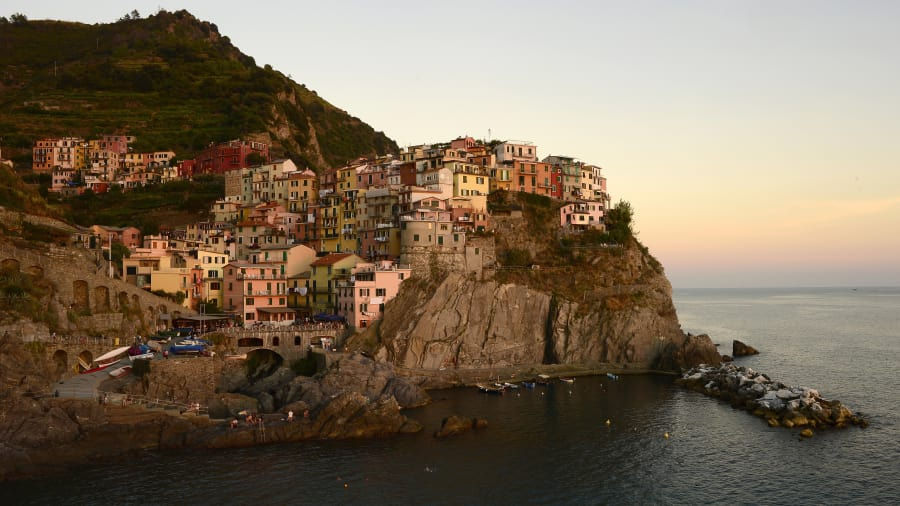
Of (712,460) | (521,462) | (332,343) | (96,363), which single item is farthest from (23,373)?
(712,460)

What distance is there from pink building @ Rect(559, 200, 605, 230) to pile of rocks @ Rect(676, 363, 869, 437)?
92.4ft

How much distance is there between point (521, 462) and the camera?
4741 cm

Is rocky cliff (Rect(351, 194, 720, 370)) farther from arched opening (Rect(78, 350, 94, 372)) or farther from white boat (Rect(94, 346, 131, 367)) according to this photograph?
arched opening (Rect(78, 350, 94, 372))

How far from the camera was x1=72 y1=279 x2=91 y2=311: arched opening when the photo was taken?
64.7 metres

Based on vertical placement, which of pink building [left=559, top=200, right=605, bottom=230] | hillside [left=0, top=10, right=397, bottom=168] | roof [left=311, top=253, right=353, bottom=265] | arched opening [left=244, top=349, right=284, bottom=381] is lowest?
arched opening [left=244, top=349, right=284, bottom=381]

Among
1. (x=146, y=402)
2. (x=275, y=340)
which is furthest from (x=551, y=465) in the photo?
(x=275, y=340)

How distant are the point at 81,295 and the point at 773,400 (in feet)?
207

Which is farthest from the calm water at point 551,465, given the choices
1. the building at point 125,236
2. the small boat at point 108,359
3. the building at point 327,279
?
the building at point 125,236

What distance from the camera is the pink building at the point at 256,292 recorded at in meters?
76.9

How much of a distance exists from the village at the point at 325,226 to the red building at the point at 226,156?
25 cm

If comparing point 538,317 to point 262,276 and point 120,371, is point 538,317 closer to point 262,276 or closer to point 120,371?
point 262,276

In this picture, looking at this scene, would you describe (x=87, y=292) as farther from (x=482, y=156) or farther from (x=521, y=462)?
(x=482, y=156)

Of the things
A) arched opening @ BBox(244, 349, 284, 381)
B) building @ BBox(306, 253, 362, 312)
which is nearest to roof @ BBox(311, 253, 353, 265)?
building @ BBox(306, 253, 362, 312)

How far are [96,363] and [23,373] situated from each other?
6.41m
